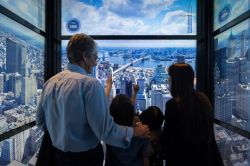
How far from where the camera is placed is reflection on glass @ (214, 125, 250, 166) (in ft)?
7.49

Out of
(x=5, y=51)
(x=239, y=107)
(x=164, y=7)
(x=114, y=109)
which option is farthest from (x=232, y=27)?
(x=5, y=51)

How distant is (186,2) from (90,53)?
72.2 inches

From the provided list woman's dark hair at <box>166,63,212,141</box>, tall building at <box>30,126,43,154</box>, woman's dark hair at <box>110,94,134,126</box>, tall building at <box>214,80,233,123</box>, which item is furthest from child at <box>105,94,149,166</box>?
tall building at <box>30,126,43,154</box>

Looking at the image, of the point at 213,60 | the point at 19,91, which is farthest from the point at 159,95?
the point at 19,91

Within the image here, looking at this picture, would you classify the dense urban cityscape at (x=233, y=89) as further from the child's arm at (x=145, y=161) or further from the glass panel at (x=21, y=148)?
the glass panel at (x=21, y=148)

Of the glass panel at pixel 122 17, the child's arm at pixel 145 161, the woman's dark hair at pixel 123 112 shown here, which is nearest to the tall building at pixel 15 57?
the glass panel at pixel 122 17

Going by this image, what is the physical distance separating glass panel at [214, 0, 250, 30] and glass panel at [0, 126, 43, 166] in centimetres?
198

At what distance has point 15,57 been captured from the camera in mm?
2381

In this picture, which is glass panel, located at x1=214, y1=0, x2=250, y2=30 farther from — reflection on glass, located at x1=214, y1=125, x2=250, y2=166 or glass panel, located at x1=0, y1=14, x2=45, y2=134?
glass panel, located at x1=0, y1=14, x2=45, y2=134

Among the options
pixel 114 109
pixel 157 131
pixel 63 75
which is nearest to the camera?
pixel 63 75

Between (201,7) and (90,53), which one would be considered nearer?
(90,53)

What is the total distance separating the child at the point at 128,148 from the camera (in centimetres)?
188

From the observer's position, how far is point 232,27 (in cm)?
252

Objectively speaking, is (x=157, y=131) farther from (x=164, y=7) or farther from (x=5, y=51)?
(x=164, y=7)
